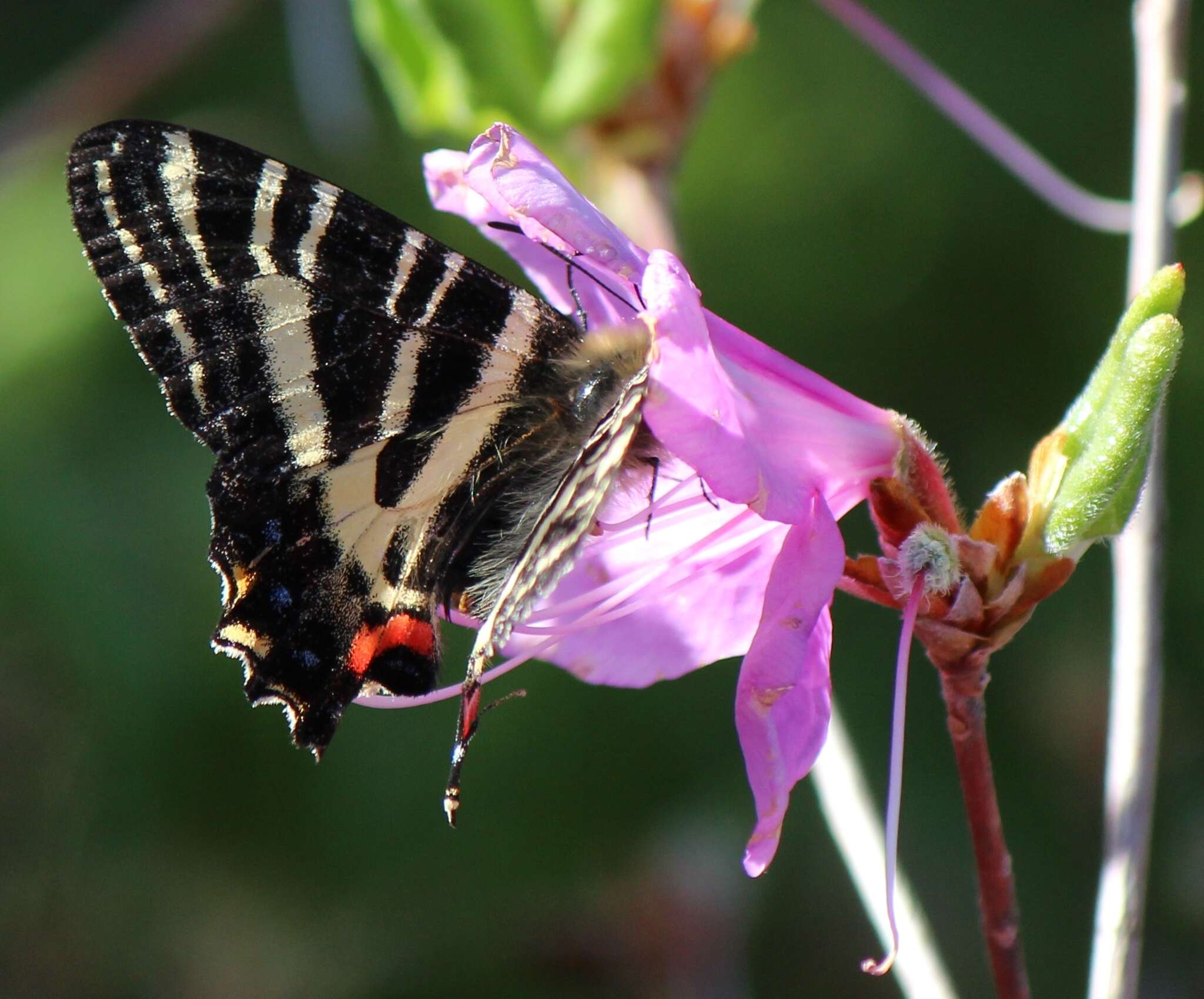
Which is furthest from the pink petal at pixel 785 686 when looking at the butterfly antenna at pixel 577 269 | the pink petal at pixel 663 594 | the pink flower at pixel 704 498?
the butterfly antenna at pixel 577 269

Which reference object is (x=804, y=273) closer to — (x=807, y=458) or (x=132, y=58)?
(x=132, y=58)

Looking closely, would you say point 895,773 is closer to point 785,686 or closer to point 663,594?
point 785,686

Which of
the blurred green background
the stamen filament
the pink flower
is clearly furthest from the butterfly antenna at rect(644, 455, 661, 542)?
the blurred green background

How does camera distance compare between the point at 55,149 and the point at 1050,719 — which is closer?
the point at 1050,719

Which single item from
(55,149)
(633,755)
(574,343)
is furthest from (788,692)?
(55,149)

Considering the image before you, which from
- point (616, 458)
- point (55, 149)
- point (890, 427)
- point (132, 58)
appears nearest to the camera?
point (616, 458)

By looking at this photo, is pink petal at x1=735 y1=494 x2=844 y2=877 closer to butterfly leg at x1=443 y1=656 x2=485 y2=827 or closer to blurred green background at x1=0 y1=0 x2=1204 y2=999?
butterfly leg at x1=443 y1=656 x2=485 y2=827

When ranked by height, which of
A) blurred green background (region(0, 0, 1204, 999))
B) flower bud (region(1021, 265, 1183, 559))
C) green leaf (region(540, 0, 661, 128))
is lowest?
blurred green background (region(0, 0, 1204, 999))
